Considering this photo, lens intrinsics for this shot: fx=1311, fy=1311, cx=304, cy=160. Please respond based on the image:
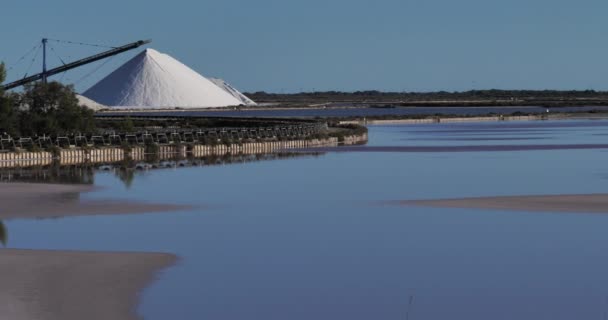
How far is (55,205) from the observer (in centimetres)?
2841

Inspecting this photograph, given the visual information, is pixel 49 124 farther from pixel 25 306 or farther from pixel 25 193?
pixel 25 306

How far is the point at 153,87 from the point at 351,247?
14552cm

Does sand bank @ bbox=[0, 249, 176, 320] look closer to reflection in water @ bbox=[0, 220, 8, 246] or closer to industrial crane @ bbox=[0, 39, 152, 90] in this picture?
reflection in water @ bbox=[0, 220, 8, 246]

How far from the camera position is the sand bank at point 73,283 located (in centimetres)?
1473

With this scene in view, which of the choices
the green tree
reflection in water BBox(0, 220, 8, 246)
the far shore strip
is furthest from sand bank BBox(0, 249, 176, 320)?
the green tree

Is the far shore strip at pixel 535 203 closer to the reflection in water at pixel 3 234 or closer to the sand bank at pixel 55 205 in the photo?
the sand bank at pixel 55 205

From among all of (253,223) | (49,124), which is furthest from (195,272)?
(49,124)

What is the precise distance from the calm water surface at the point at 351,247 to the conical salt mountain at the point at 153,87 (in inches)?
4934

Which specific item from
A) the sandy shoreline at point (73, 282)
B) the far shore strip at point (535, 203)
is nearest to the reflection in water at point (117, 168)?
the far shore strip at point (535, 203)

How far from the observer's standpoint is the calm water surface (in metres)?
15.6

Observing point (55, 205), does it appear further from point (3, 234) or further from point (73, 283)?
point (73, 283)

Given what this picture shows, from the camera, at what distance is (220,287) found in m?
16.7

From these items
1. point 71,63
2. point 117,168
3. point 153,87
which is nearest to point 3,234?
point 117,168

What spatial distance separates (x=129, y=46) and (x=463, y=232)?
231 ft
